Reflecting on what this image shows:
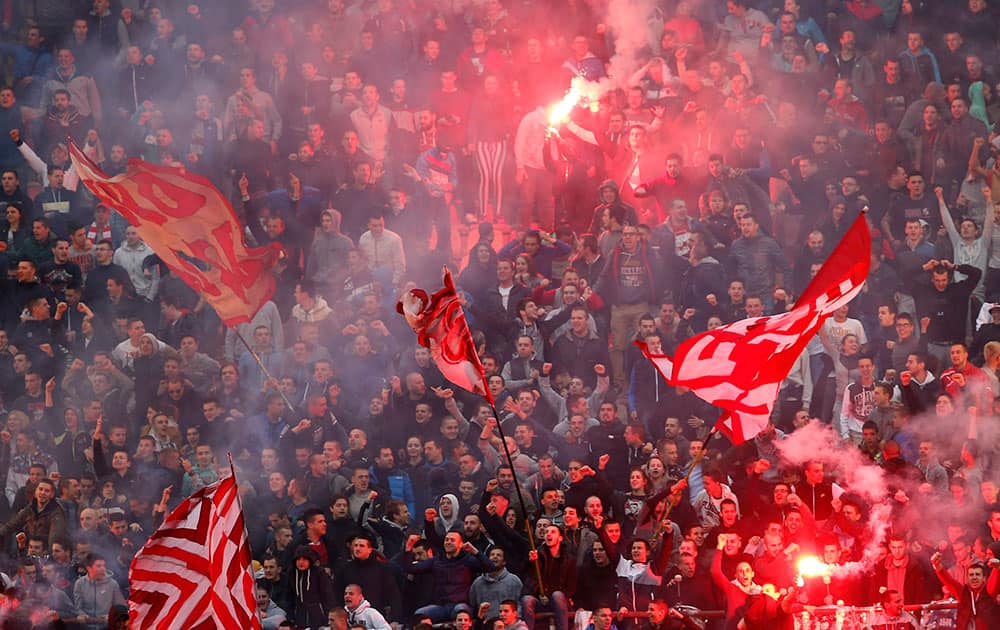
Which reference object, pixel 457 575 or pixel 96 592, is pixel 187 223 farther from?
pixel 457 575

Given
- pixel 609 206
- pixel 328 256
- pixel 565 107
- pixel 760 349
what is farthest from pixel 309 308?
pixel 760 349

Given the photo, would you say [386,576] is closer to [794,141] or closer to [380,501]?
[380,501]

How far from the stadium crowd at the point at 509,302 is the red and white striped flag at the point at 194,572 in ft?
10.1

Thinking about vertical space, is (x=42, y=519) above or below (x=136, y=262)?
below

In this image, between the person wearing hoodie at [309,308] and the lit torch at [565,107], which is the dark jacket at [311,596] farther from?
the lit torch at [565,107]

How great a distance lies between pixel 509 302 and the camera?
48.1 feet

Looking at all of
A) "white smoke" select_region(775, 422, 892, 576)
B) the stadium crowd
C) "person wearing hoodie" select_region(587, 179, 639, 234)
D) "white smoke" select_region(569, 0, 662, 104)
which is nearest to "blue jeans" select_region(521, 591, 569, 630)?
the stadium crowd

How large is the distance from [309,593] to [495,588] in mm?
1413

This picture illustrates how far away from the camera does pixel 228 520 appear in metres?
8.92

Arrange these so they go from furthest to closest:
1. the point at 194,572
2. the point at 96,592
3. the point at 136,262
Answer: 1. the point at 136,262
2. the point at 96,592
3. the point at 194,572

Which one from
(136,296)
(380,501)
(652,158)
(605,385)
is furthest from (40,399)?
(652,158)

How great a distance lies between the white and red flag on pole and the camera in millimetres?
9703

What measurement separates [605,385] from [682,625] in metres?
3.10

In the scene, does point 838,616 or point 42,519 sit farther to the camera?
point 42,519
